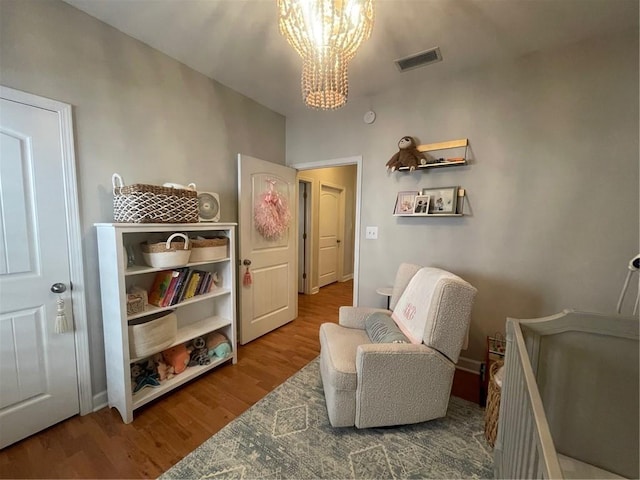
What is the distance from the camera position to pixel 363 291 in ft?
9.22

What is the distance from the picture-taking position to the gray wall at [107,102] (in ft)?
4.80

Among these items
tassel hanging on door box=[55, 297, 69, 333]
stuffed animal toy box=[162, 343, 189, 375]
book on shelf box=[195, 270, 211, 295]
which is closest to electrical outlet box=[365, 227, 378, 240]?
book on shelf box=[195, 270, 211, 295]

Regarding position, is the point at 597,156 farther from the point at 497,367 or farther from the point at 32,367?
the point at 32,367

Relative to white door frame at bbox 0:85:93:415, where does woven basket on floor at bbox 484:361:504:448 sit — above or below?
below

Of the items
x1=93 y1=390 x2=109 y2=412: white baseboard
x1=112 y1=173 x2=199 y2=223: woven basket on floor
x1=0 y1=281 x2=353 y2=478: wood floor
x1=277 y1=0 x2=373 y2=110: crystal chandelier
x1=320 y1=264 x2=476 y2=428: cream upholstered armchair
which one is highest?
x1=277 y1=0 x2=373 y2=110: crystal chandelier

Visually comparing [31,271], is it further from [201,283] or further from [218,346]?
[218,346]

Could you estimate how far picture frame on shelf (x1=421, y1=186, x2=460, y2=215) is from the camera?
2.21 metres

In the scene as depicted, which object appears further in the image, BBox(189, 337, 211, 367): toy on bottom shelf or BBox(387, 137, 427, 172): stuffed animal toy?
BBox(387, 137, 427, 172): stuffed animal toy

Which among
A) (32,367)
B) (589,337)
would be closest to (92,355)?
(32,367)

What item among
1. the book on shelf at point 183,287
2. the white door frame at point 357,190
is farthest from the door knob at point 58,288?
the white door frame at point 357,190

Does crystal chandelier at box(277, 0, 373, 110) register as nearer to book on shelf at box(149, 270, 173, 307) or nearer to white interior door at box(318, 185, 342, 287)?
book on shelf at box(149, 270, 173, 307)

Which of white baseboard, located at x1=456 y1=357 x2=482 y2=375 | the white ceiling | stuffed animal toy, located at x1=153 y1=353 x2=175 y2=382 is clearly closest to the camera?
the white ceiling

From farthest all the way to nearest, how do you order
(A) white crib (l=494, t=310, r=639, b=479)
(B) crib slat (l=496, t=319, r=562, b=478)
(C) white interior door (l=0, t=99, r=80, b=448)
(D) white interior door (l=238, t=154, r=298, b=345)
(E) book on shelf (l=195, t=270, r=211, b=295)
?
(D) white interior door (l=238, t=154, r=298, b=345)
(E) book on shelf (l=195, t=270, r=211, b=295)
(C) white interior door (l=0, t=99, r=80, b=448)
(A) white crib (l=494, t=310, r=639, b=479)
(B) crib slat (l=496, t=319, r=562, b=478)

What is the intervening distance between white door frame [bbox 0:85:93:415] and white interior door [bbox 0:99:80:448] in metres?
0.03
